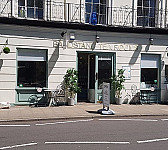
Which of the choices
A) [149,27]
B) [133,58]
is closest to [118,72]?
[133,58]

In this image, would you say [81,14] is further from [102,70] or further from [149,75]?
[149,75]

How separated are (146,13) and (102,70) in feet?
15.7

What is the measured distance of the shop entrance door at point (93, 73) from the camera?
1491 cm

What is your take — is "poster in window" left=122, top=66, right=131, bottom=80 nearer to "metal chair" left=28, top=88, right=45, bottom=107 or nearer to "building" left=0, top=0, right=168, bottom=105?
"building" left=0, top=0, right=168, bottom=105

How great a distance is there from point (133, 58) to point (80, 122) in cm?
701

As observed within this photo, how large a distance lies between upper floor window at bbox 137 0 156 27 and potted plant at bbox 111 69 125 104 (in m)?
3.61

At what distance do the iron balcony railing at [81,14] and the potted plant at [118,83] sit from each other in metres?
3.04

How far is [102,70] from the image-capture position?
15.1m

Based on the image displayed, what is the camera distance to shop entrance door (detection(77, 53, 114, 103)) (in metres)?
14.9

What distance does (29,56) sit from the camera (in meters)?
13.7

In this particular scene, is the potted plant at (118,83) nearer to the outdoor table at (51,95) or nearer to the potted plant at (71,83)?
the potted plant at (71,83)

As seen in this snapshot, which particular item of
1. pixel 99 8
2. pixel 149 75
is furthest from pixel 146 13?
pixel 149 75

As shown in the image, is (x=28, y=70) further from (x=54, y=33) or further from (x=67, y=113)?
(x=67, y=113)

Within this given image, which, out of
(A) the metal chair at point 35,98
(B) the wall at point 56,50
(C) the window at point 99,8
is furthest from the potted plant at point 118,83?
(A) the metal chair at point 35,98
